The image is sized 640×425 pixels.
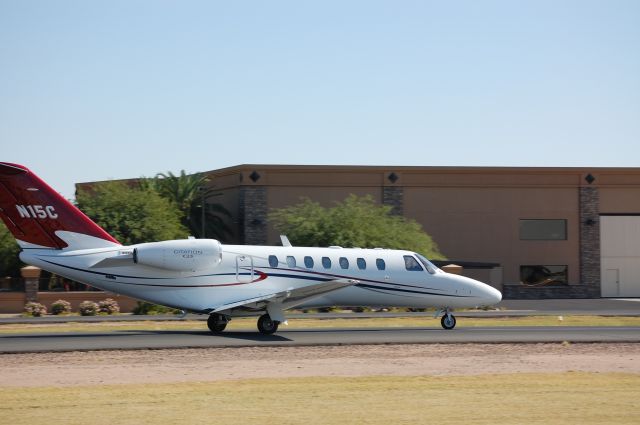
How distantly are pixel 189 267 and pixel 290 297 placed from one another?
296cm

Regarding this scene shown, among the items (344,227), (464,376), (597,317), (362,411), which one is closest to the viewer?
(362,411)

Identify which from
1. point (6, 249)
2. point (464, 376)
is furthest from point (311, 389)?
point (6, 249)

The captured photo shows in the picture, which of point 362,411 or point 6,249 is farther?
point 6,249

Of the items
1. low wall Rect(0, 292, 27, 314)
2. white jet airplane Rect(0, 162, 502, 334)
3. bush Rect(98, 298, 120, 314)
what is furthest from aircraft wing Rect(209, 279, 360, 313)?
low wall Rect(0, 292, 27, 314)

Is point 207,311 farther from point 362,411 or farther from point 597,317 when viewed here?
point 597,317

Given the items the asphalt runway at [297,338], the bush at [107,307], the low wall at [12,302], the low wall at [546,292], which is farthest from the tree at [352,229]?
the asphalt runway at [297,338]

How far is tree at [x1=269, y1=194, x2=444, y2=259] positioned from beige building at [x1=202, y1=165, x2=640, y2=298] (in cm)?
729

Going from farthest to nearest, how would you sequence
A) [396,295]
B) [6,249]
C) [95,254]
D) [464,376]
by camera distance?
[6,249] → [396,295] → [95,254] → [464,376]

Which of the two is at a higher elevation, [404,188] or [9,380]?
[404,188]

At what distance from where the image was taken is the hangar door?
224 ft

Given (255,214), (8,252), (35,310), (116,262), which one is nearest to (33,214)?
(116,262)

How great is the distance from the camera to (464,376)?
63.5 feet

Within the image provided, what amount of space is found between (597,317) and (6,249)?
113 ft

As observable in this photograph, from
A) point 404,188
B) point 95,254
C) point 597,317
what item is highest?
point 404,188
